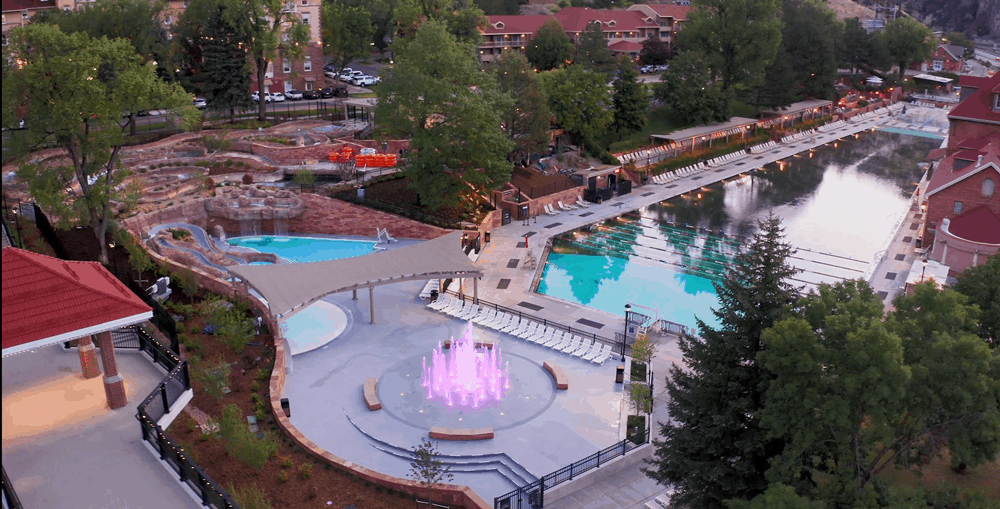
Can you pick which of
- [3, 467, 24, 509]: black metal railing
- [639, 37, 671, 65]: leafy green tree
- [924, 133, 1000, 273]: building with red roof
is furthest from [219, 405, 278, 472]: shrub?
[639, 37, 671, 65]: leafy green tree

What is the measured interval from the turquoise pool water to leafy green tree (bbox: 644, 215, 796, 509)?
2596 centimetres

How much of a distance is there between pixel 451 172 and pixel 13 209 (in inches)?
846

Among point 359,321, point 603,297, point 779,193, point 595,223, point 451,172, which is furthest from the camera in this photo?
point 779,193

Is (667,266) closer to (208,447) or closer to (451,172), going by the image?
(451,172)

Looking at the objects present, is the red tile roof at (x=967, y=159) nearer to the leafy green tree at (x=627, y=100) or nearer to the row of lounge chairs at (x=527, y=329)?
the leafy green tree at (x=627, y=100)

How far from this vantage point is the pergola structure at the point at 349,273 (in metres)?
28.8

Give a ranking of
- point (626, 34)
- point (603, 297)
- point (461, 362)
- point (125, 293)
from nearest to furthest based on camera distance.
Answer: point (125, 293), point (461, 362), point (603, 297), point (626, 34)

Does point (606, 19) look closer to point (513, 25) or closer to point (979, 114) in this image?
point (513, 25)

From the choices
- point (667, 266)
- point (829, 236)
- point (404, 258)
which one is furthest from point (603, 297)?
point (829, 236)

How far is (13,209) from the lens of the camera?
127ft

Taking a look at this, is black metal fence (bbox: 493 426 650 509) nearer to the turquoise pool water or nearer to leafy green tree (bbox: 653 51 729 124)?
the turquoise pool water

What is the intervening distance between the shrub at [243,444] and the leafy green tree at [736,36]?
2494 inches

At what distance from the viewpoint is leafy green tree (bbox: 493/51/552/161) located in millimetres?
50938

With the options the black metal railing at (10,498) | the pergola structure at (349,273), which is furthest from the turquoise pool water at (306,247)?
the black metal railing at (10,498)
